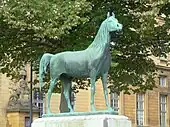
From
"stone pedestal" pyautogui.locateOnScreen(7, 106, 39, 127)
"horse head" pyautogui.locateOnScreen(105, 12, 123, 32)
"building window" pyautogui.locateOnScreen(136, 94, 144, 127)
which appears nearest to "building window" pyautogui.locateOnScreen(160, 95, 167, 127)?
"building window" pyautogui.locateOnScreen(136, 94, 144, 127)

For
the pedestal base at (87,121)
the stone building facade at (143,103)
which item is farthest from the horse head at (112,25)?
the stone building facade at (143,103)

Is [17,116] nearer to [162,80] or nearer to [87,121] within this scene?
[162,80]

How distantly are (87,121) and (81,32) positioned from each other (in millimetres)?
10287

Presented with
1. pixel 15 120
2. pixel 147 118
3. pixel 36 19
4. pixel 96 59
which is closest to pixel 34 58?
pixel 36 19

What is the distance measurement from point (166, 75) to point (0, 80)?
1826 centimetres

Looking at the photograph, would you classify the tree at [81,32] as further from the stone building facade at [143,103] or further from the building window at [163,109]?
the building window at [163,109]

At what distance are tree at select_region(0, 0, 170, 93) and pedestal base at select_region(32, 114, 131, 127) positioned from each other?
24.3 ft

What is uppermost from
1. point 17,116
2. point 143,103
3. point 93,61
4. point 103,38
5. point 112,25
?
point 112,25

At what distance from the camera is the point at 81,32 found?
25.1m

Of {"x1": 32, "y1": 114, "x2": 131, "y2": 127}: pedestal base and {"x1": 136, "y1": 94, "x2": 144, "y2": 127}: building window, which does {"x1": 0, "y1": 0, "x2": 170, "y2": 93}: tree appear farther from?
{"x1": 136, "y1": 94, "x2": 144, "y2": 127}: building window

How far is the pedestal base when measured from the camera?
49.1 ft

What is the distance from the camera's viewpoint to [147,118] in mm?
52812

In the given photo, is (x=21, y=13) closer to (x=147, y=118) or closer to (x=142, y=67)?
(x=142, y=67)

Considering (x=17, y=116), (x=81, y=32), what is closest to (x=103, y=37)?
(x=81, y=32)
